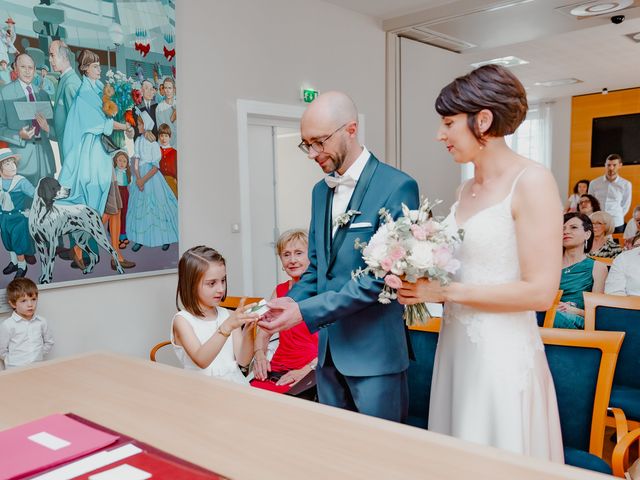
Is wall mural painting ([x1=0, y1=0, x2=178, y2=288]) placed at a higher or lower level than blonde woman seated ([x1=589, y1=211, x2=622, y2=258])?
higher

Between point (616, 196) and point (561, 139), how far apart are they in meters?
1.91

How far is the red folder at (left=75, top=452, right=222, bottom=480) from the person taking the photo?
44.4 inches

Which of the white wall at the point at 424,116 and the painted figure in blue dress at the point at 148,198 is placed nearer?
the painted figure in blue dress at the point at 148,198

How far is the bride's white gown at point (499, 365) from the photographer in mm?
A: 1678

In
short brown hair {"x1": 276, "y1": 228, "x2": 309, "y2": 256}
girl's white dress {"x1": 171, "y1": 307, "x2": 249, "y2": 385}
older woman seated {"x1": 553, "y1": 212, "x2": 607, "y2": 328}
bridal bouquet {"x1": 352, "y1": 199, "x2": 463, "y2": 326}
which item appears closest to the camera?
bridal bouquet {"x1": 352, "y1": 199, "x2": 463, "y2": 326}

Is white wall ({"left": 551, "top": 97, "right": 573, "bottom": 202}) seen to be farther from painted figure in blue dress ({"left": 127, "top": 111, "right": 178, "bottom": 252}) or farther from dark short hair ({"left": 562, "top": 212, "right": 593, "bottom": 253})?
painted figure in blue dress ({"left": 127, "top": 111, "right": 178, "bottom": 252})

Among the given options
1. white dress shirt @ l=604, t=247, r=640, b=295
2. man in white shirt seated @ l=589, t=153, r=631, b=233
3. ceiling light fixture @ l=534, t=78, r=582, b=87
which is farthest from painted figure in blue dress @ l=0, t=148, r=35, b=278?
man in white shirt seated @ l=589, t=153, r=631, b=233

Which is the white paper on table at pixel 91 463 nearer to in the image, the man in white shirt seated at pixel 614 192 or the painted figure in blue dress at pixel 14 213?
the painted figure in blue dress at pixel 14 213

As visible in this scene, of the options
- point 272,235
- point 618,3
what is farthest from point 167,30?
point 618,3

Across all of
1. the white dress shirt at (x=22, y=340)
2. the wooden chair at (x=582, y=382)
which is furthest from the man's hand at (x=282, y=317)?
the white dress shirt at (x=22, y=340)

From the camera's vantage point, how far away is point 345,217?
6.07ft

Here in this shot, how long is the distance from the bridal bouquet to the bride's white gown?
4.1 inches

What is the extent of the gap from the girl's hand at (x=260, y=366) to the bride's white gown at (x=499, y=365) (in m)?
1.49

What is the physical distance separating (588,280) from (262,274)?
9.67 feet
